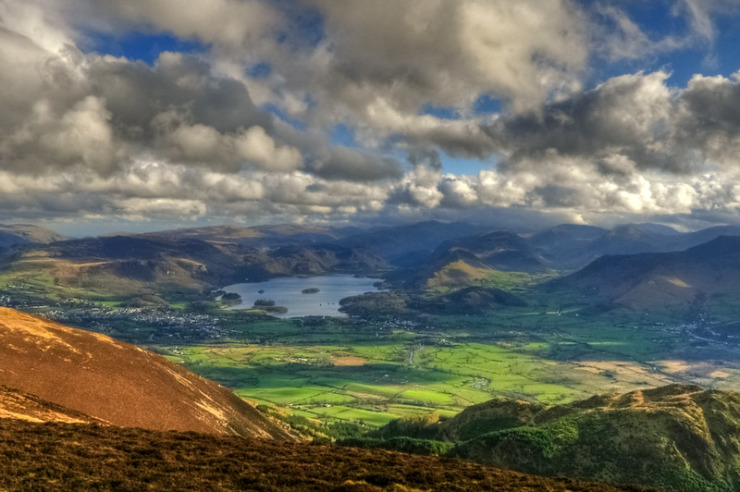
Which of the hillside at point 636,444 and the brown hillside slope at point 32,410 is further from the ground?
the brown hillside slope at point 32,410

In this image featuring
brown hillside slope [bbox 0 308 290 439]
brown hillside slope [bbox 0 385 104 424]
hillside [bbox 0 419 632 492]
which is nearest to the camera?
hillside [bbox 0 419 632 492]

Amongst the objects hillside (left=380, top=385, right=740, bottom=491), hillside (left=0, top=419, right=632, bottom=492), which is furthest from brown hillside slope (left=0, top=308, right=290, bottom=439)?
hillside (left=380, top=385, right=740, bottom=491)

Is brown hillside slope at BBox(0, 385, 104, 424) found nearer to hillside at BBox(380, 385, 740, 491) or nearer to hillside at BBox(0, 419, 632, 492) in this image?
hillside at BBox(0, 419, 632, 492)

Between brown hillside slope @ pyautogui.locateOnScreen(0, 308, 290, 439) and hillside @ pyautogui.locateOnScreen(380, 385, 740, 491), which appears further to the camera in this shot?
hillside @ pyautogui.locateOnScreen(380, 385, 740, 491)

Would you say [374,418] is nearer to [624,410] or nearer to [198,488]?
[624,410]

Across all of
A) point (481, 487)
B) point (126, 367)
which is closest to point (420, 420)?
point (126, 367)

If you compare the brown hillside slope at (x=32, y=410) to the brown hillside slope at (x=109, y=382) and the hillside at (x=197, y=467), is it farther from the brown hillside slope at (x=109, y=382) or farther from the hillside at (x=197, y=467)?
the hillside at (x=197, y=467)

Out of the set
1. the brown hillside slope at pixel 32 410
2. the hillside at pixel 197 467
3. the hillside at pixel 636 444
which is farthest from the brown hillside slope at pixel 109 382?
the hillside at pixel 636 444
